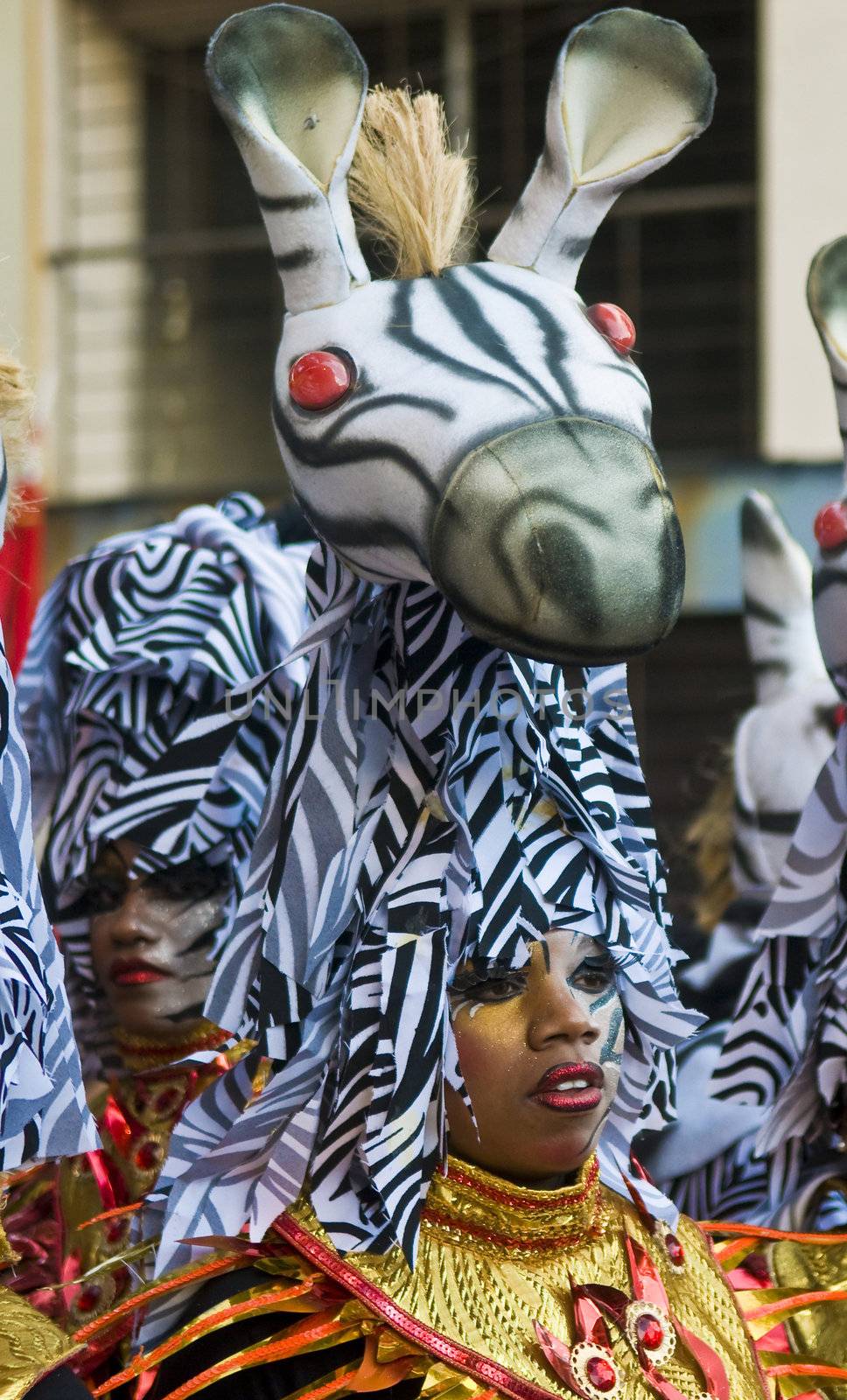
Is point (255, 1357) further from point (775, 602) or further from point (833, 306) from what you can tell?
point (775, 602)

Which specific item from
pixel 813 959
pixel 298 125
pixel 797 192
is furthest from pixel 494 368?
pixel 797 192

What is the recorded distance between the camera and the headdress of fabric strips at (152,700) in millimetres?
3145

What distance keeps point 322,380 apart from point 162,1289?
99 centimetres

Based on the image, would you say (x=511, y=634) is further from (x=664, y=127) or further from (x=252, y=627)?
(x=252, y=627)

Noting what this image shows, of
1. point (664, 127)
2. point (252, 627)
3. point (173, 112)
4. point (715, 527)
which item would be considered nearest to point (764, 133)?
point (715, 527)

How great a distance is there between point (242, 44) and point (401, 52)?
518 centimetres

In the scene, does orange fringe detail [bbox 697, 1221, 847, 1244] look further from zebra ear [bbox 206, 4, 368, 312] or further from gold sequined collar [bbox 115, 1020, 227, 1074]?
zebra ear [bbox 206, 4, 368, 312]

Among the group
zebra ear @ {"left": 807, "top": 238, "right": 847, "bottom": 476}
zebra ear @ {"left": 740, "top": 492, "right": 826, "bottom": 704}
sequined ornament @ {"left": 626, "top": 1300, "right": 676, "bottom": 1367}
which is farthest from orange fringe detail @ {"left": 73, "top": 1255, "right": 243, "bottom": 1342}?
zebra ear @ {"left": 740, "top": 492, "right": 826, "bottom": 704}

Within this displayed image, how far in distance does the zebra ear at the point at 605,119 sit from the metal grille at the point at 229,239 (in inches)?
174

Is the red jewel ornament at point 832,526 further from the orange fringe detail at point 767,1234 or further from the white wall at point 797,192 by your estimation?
the white wall at point 797,192

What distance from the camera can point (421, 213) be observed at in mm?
2445

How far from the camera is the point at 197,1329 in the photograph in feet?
7.61

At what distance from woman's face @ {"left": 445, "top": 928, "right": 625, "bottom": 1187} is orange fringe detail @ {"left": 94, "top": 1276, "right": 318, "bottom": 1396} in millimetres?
253

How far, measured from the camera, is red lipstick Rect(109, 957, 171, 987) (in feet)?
10.4
